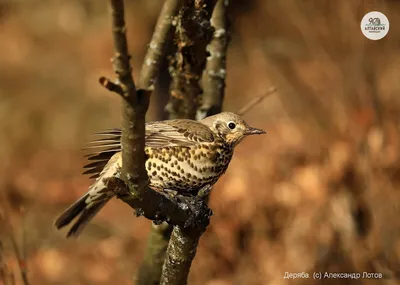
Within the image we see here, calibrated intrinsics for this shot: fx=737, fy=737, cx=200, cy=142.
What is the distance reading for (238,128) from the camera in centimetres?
383

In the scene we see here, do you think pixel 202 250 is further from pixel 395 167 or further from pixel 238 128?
pixel 238 128

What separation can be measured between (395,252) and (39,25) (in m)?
9.23

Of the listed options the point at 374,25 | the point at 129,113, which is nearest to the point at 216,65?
the point at 374,25

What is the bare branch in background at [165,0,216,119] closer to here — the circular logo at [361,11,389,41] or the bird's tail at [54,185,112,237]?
the bird's tail at [54,185,112,237]

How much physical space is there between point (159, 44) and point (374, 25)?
2977mm

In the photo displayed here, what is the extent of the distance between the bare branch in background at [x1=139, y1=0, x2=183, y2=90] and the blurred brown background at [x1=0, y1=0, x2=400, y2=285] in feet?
5.18

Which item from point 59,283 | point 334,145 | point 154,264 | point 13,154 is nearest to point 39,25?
point 13,154

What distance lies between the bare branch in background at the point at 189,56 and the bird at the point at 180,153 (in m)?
0.25

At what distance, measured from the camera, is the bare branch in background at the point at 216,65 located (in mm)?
4254

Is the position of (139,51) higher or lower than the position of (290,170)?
higher

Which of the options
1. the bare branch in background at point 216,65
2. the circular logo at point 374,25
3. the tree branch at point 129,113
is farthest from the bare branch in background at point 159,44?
the circular logo at point 374,25

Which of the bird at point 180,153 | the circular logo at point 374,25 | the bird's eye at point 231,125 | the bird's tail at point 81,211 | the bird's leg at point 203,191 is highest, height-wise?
the circular logo at point 374,25

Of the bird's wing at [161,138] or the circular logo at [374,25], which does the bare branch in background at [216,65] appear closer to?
the bird's wing at [161,138]

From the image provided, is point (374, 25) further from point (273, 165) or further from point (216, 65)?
point (273, 165)
